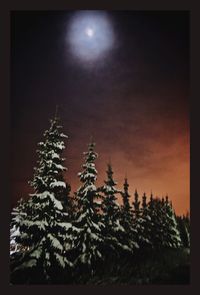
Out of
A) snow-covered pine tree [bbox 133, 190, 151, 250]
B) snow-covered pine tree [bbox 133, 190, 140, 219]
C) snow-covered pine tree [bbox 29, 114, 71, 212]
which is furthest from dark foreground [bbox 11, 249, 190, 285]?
snow-covered pine tree [bbox 29, 114, 71, 212]

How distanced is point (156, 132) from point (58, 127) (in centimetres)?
197

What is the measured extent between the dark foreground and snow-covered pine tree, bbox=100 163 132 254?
0.76ft

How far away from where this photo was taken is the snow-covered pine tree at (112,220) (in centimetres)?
1187

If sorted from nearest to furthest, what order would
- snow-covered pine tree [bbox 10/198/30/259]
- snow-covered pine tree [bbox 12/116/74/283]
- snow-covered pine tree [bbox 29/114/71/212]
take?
snow-covered pine tree [bbox 12/116/74/283] → snow-covered pine tree [bbox 10/198/30/259] → snow-covered pine tree [bbox 29/114/71/212]

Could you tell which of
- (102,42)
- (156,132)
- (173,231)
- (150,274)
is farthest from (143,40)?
(150,274)

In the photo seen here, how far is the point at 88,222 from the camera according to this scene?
11891mm

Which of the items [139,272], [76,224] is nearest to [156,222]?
[139,272]

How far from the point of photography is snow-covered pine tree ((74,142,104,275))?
11742 millimetres

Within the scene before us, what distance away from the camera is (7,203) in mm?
12031

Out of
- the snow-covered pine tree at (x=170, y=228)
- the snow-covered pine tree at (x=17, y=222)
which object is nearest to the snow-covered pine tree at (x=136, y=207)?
the snow-covered pine tree at (x=170, y=228)

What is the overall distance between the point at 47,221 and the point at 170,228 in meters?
2.42

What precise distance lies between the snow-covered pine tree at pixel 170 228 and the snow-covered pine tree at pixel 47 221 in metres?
1.87

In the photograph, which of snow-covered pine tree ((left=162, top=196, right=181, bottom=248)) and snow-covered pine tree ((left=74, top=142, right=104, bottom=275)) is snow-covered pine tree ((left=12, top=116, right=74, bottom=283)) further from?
snow-covered pine tree ((left=162, top=196, right=181, bottom=248))

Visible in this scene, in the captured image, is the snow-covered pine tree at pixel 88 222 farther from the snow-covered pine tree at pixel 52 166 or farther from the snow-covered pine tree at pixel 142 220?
the snow-covered pine tree at pixel 142 220
